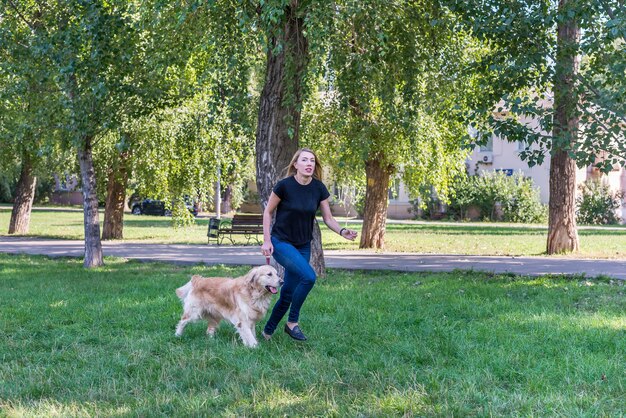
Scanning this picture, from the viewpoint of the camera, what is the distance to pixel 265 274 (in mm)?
7012

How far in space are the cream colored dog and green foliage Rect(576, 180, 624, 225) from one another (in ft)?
113

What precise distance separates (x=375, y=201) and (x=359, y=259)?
3067 millimetres

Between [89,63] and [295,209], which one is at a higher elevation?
[89,63]

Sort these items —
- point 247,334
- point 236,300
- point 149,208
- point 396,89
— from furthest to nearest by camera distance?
1. point 149,208
2. point 396,89
3. point 236,300
4. point 247,334

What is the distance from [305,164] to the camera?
7.17 meters

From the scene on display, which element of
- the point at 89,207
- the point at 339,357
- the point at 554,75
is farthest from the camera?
the point at 89,207

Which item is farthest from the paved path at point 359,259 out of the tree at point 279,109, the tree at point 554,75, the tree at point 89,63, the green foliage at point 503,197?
the green foliage at point 503,197

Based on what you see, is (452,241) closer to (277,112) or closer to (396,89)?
(396,89)

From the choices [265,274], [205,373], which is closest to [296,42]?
[265,274]

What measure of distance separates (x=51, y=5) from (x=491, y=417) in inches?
524

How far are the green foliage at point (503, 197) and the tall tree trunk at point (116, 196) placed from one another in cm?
2016

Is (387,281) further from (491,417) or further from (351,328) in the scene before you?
(491,417)

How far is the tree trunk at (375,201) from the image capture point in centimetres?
1939

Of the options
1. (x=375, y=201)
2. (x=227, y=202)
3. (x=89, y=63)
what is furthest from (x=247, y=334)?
(x=227, y=202)
